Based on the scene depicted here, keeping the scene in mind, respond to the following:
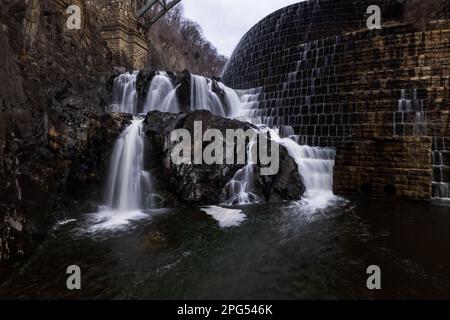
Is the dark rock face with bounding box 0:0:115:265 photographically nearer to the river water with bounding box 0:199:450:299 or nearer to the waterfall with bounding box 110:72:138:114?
the river water with bounding box 0:199:450:299

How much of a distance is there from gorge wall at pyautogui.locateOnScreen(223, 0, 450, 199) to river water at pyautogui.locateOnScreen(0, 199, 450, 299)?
207 centimetres

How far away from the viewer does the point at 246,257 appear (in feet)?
18.3

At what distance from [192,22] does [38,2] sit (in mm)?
41082

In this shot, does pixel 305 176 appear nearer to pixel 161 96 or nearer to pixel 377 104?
pixel 377 104

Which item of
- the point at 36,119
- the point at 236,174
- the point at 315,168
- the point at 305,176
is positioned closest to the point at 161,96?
the point at 236,174

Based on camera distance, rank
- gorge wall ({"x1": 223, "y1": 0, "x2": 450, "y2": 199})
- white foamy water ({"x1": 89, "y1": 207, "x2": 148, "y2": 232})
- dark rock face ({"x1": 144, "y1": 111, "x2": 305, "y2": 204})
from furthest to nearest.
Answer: gorge wall ({"x1": 223, "y1": 0, "x2": 450, "y2": 199}) → dark rock face ({"x1": 144, "y1": 111, "x2": 305, "y2": 204}) → white foamy water ({"x1": 89, "y1": 207, "x2": 148, "y2": 232})

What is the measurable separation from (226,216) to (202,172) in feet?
6.90

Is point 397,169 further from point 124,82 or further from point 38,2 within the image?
point 38,2

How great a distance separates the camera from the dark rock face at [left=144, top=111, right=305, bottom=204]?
955 cm

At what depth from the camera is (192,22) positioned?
48375mm

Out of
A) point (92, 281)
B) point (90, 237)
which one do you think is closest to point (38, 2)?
point (90, 237)

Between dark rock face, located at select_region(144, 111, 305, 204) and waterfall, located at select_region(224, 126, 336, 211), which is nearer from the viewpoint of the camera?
dark rock face, located at select_region(144, 111, 305, 204)

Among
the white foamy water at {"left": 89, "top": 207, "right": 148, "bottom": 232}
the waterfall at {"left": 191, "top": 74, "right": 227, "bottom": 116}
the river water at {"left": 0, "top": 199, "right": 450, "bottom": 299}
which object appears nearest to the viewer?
the river water at {"left": 0, "top": 199, "right": 450, "bottom": 299}

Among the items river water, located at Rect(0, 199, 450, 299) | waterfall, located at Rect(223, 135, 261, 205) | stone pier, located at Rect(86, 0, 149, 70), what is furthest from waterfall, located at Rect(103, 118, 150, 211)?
stone pier, located at Rect(86, 0, 149, 70)
